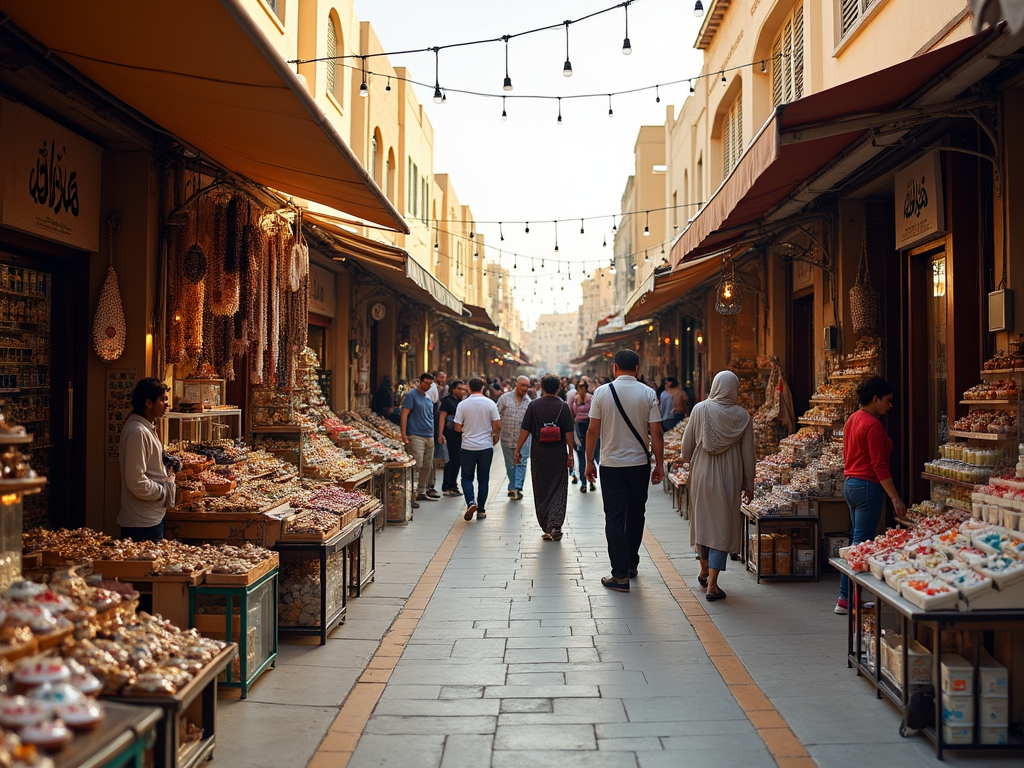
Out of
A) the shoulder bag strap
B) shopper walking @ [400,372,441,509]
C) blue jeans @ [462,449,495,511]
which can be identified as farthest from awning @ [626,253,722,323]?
shopper walking @ [400,372,441,509]

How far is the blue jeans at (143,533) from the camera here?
5520mm

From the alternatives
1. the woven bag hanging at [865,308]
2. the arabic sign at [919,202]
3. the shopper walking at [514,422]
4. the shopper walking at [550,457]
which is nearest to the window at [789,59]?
the woven bag hanging at [865,308]

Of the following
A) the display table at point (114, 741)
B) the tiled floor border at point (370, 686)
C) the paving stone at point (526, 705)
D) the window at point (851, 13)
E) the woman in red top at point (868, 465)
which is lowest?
the tiled floor border at point (370, 686)

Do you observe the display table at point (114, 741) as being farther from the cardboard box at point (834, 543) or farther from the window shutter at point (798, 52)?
the window shutter at point (798, 52)

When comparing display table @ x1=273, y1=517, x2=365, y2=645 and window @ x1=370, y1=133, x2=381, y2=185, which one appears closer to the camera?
display table @ x1=273, y1=517, x2=365, y2=645

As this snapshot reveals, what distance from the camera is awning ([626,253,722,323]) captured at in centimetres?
1219

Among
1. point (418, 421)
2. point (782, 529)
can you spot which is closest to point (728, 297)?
point (782, 529)

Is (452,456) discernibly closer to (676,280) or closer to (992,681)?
(676,280)

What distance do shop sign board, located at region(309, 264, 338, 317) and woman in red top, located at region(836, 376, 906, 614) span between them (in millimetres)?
7978

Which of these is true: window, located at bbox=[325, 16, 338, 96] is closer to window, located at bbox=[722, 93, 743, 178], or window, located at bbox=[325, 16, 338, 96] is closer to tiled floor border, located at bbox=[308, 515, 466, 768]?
window, located at bbox=[722, 93, 743, 178]

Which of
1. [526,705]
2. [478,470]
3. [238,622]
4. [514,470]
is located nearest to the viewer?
[526,705]

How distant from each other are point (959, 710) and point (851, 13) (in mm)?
7325

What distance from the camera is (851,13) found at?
8906 mm

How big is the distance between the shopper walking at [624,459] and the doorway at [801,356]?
556 centimetres
